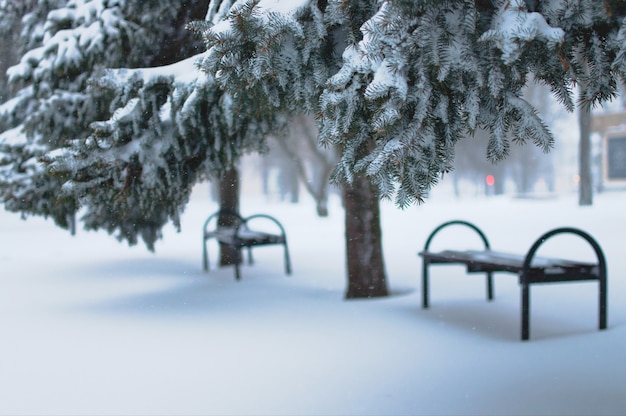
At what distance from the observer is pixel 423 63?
3.02 metres

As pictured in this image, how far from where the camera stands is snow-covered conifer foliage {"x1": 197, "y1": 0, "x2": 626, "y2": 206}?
2.97 metres

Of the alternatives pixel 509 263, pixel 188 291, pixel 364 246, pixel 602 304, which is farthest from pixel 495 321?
pixel 188 291

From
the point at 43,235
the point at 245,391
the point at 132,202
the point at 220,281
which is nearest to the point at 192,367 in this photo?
the point at 245,391

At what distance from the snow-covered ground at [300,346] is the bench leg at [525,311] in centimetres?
9

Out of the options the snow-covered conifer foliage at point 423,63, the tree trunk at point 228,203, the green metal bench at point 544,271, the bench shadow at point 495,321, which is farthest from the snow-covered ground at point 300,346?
the snow-covered conifer foliage at point 423,63

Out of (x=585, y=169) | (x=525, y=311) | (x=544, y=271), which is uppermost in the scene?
(x=585, y=169)

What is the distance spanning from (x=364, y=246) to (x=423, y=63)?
439 cm

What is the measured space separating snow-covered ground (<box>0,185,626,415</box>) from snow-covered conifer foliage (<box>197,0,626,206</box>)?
61.3 inches

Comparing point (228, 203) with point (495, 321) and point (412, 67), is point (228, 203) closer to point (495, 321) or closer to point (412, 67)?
point (495, 321)

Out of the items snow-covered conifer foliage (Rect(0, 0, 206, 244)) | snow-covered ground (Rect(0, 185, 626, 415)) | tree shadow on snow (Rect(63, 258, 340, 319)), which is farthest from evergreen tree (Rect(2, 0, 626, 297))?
snow-covered conifer foliage (Rect(0, 0, 206, 244))

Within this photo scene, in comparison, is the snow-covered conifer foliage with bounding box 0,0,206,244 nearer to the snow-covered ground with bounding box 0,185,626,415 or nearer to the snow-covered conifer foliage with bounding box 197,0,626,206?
the snow-covered ground with bounding box 0,185,626,415

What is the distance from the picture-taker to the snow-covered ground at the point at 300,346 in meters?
3.98

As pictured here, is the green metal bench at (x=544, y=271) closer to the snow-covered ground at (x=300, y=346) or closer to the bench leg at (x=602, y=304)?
the bench leg at (x=602, y=304)

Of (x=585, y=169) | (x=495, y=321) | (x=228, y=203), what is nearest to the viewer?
(x=495, y=321)
